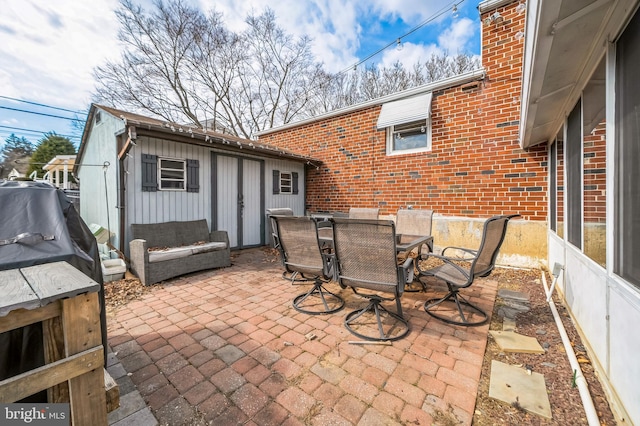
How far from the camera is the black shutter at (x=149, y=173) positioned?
15.2 ft

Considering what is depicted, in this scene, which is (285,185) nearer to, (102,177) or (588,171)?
(102,177)

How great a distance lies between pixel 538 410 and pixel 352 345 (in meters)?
1.22

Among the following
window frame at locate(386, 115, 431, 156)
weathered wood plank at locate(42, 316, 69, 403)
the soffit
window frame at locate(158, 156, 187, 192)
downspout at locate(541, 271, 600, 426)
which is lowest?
downspout at locate(541, 271, 600, 426)

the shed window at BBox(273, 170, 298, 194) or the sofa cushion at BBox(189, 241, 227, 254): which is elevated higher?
the shed window at BBox(273, 170, 298, 194)

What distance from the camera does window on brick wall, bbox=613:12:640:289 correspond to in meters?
1.38

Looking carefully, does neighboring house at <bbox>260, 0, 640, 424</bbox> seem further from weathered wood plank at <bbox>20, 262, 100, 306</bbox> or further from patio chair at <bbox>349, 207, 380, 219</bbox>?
weathered wood plank at <bbox>20, 262, 100, 306</bbox>

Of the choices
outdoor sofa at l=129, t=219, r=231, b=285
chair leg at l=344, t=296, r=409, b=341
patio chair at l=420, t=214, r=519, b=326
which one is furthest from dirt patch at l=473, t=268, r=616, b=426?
outdoor sofa at l=129, t=219, r=231, b=285

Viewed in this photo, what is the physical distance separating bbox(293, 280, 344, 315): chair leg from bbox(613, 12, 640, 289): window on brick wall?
7.40 ft

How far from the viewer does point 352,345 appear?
2.19 metres

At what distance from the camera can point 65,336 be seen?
3.11ft

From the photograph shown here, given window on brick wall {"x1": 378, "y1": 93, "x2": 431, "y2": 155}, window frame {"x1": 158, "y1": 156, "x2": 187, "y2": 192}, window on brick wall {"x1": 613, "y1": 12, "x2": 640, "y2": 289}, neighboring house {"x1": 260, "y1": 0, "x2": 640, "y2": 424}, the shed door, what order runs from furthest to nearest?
the shed door, window on brick wall {"x1": 378, "y1": 93, "x2": 431, "y2": 155}, window frame {"x1": 158, "y1": 156, "x2": 187, "y2": 192}, neighboring house {"x1": 260, "y1": 0, "x2": 640, "y2": 424}, window on brick wall {"x1": 613, "y1": 12, "x2": 640, "y2": 289}

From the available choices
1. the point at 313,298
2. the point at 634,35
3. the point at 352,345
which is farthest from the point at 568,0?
the point at 313,298

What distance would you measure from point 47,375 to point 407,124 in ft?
21.1

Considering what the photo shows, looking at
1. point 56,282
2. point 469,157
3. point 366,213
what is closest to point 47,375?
point 56,282
